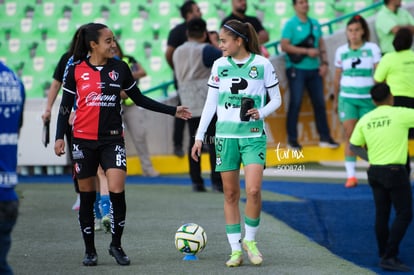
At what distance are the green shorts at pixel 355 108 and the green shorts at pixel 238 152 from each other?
5.50 meters

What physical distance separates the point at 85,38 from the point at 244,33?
1.21 metres

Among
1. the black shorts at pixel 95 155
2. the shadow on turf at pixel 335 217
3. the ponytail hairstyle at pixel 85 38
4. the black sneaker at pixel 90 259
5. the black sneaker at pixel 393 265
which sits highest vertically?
the ponytail hairstyle at pixel 85 38

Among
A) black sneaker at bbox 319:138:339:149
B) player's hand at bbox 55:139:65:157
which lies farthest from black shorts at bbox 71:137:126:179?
black sneaker at bbox 319:138:339:149

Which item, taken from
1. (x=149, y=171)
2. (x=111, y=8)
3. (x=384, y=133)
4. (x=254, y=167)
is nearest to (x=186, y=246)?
(x=254, y=167)

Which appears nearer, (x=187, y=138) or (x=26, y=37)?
(x=187, y=138)

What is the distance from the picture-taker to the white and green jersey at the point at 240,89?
7781 millimetres

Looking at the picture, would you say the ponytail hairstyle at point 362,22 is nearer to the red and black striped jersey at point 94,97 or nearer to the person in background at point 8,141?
the red and black striped jersey at point 94,97

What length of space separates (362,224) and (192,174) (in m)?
2.98

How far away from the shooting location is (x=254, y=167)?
774 centimetres

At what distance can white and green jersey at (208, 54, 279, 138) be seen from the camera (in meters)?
7.78

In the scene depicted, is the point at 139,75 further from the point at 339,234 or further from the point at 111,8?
the point at 111,8

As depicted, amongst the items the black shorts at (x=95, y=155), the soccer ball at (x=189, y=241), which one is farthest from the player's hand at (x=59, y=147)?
the soccer ball at (x=189, y=241)

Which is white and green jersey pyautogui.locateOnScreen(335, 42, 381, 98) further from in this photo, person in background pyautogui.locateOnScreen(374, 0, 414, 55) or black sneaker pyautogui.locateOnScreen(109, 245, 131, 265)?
black sneaker pyautogui.locateOnScreen(109, 245, 131, 265)

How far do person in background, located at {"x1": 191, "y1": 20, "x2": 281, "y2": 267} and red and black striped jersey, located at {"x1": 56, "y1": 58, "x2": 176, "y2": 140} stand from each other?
662 mm
